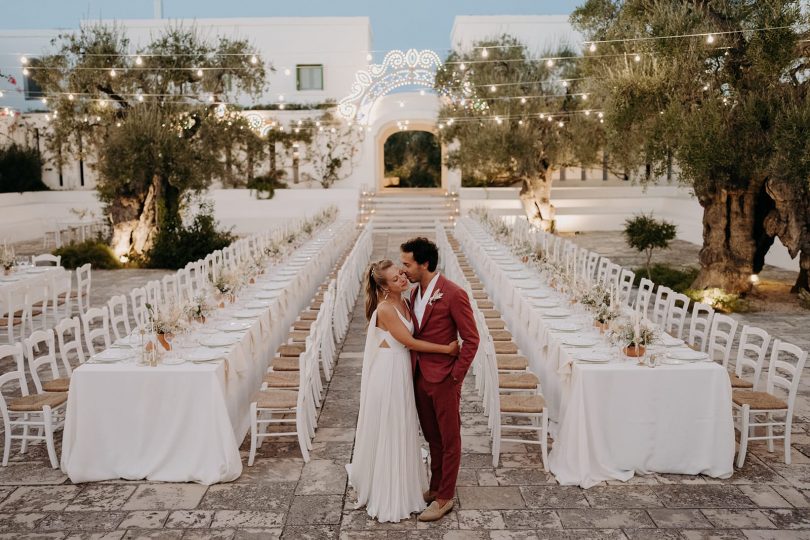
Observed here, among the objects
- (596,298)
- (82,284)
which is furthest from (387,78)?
(596,298)

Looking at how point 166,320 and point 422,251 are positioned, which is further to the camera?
point 166,320

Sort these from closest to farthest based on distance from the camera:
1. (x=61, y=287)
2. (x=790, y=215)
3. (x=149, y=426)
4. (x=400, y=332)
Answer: (x=400, y=332) → (x=149, y=426) → (x=790, y=215) → (x=61, y=287)

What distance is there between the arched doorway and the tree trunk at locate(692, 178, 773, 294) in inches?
807

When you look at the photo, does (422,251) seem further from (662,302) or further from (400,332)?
(662,302)

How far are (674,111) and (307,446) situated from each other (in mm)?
6361

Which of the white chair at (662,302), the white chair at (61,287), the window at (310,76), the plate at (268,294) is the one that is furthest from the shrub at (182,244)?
the window at (310,76)

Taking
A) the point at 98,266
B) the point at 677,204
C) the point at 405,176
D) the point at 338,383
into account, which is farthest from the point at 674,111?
the point at 405,176

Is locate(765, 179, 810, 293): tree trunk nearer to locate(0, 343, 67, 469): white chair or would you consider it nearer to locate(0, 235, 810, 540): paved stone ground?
locate(0, 235, 810, 540): paved stone ground

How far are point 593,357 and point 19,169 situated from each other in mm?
21253

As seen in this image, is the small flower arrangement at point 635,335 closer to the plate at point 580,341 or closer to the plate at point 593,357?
the plate at point 593,357

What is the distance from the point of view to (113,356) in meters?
5.00

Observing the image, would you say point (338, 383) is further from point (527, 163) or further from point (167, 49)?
point (527, 163)

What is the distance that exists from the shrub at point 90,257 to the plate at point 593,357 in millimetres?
11535

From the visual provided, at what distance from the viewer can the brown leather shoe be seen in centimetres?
402
